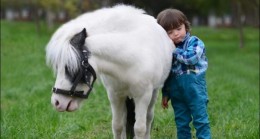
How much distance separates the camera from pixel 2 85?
40.7 feet

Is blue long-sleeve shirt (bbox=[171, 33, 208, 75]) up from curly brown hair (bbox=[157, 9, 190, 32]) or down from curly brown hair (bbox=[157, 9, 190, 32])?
down

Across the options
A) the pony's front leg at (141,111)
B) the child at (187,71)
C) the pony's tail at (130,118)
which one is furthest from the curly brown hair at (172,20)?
the pony's tail at (130,118)

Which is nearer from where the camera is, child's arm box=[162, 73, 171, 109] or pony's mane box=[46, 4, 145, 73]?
pony's mane box=[46, 4, 145, 73]

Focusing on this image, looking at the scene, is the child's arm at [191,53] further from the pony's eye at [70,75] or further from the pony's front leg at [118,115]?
the pony's eye at [70,75]

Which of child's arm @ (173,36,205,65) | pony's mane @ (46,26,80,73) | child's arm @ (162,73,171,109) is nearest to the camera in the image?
pony's mane @ (46,26,80,73)

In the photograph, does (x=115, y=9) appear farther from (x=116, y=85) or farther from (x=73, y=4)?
(x=73, y=4)

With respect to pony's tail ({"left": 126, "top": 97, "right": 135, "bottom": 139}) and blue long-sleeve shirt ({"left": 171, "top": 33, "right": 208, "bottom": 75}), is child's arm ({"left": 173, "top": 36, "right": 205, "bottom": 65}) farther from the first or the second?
pony's tail ({"left": 126, "top": 97, "right": 135, "bottom": 139})

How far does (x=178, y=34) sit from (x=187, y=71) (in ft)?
1.19

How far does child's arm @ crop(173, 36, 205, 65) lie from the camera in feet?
15.6

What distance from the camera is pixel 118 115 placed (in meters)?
5.00

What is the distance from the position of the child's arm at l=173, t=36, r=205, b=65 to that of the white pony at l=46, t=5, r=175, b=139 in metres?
0.09

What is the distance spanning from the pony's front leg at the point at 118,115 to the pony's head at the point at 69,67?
0.69 metres

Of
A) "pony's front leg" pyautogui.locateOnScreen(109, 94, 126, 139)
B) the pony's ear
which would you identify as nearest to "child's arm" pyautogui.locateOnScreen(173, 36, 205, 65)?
"pony's front leg" pyautogui.locateOnScreen(109, 94, 126, 139)

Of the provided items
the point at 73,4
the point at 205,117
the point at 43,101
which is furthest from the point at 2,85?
the point at 73,4
